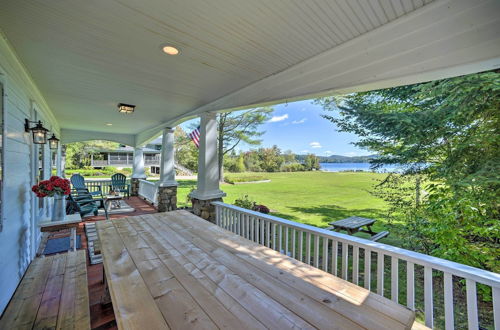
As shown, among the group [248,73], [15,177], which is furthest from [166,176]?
[248,73]

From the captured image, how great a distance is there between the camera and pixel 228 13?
164 cm

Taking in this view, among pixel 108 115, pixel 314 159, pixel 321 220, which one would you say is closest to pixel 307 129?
pixel 314 159

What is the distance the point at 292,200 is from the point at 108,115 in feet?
24.3

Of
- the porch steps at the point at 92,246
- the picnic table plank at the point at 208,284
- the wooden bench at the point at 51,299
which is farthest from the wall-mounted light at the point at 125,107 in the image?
the picnic table plank at the point at 208,284

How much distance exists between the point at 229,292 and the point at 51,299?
1.71 metres

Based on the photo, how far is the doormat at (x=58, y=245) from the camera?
371 cm

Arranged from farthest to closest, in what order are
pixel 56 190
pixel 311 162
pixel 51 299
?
1. pixel 311 162
2. pixel 56 190
3. pixel 51 299

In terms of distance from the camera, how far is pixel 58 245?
13.0 feet

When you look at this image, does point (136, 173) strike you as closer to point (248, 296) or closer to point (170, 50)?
point (170, 50)

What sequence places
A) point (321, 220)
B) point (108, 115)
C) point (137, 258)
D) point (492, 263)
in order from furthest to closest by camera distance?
point (321, 220) < point (108, 115) < point (492, 263) < point (137, 258)

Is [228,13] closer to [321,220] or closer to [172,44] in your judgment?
[172,44]

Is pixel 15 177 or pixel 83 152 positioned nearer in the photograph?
pixel 15 177

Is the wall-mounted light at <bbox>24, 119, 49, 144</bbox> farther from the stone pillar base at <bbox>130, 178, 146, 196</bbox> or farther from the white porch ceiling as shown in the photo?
the stone pillar base at <bbox>130, 178, 146, 196</bbox>

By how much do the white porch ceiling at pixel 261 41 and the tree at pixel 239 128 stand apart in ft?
34.9
